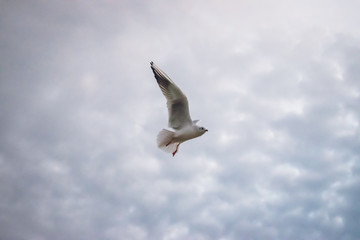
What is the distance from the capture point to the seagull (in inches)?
396

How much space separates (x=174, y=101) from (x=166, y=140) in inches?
42.9

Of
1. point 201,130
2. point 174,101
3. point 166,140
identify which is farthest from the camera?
point 166,140

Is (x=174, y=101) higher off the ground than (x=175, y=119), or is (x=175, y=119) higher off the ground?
(x=174, y=101)

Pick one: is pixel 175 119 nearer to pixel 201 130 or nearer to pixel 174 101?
pixel 174 101

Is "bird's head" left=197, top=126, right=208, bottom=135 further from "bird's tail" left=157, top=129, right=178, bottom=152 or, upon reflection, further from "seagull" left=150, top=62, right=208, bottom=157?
"bird's tail" left=157, top=129, right=178, bottom=152

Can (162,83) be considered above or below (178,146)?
above

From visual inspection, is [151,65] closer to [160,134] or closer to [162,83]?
[162,83]

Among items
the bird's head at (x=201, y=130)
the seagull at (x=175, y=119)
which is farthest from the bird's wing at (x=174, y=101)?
the bird's head at (x=201, y=130)

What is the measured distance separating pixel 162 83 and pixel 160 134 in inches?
53.8

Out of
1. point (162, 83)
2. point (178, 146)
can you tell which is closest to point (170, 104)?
point (162, 83)

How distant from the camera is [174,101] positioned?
404 inches

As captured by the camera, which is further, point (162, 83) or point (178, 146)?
point (178, 146)

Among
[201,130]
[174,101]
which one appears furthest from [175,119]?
[201,130]

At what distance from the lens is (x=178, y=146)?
10.9 metres
